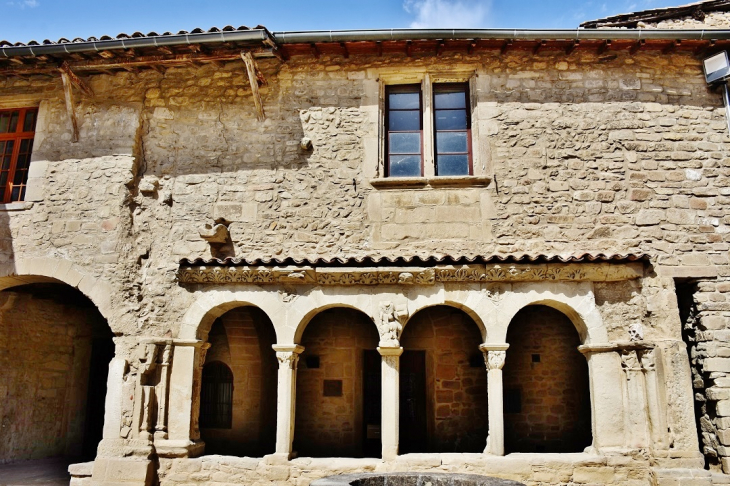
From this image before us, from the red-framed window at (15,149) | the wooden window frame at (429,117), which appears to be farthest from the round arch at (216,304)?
the red-framed window at (15,149)

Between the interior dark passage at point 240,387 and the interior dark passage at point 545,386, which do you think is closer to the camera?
the interior dark passage at point 545,386

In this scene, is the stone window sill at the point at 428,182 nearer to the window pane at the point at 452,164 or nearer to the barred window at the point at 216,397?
the window pane at the point at 452,164

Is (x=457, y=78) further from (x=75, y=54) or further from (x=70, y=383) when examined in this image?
(x=70, y=383)

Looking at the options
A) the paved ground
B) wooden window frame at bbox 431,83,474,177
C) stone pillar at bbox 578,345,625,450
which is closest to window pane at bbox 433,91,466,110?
wooden window frame at bbox 431,83,474,177

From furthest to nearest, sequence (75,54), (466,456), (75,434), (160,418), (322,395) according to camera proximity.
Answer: (75,434)
(322,395)
(75,54)
(160,418)
(466,456)

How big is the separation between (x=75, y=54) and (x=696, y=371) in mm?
9076

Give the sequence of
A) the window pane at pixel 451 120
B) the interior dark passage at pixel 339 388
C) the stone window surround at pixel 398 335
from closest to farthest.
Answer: the stone window surround at pixel 398 335
the window pane at pixel 451 120
the interior dark passage at pixel 339 388

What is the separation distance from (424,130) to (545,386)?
13.2ft

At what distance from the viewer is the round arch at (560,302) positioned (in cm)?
716

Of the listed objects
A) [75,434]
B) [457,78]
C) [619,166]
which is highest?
[457,78]

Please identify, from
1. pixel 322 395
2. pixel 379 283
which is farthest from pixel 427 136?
pixel 322 395

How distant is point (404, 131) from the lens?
8352 mm

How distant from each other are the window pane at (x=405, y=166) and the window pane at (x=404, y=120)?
451 millimetres

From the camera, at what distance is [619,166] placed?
25.6ft
